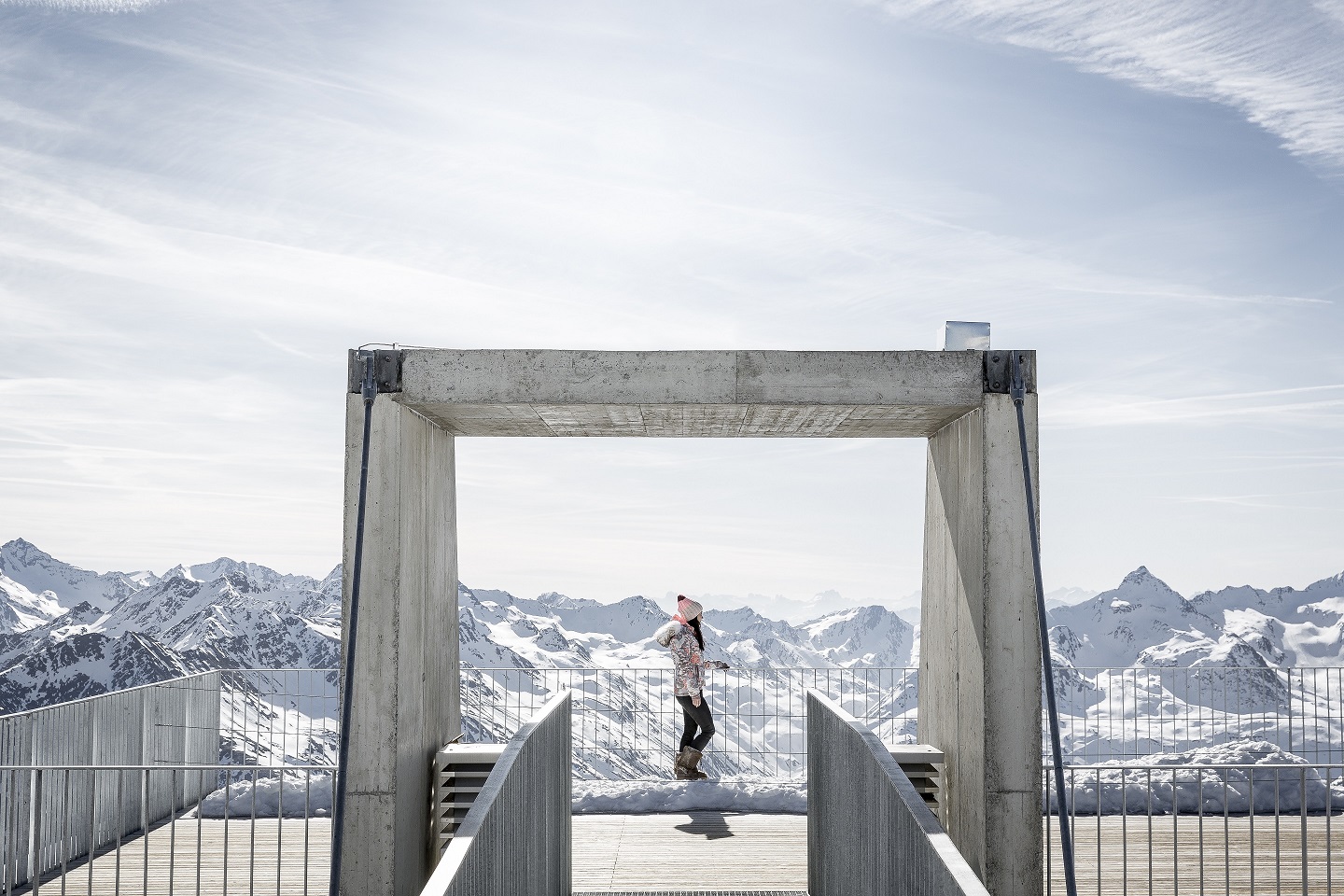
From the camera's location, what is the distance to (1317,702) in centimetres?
1619

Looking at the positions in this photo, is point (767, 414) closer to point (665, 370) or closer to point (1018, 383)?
point (665, 370)

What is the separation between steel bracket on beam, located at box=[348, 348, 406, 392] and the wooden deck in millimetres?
3530

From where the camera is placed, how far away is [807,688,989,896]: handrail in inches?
174

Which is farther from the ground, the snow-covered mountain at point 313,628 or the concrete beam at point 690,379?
the concrete beam at point 690,379

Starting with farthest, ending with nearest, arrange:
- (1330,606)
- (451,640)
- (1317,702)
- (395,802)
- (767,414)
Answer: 1. (1330,606)
2. (1317,702)
3. (451,640)
4. (767,414)
5. (395,802)

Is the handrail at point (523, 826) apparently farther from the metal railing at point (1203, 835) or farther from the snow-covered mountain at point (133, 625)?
the snow-covered mountain at point (133, 625)

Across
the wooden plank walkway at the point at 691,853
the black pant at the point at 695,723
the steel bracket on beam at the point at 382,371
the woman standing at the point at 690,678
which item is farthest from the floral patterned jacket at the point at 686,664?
the steel bracket on beam at the point at 382,371

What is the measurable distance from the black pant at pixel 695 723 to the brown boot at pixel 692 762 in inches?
1.7

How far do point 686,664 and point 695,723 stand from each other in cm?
76

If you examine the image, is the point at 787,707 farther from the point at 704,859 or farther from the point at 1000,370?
→ the point at 1000,370

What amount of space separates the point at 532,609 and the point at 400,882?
162305 millimetres

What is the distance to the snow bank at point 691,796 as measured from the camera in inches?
468

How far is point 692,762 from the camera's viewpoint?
39.6 ft

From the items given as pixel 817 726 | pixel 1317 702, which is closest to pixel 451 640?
pixel 817 726
